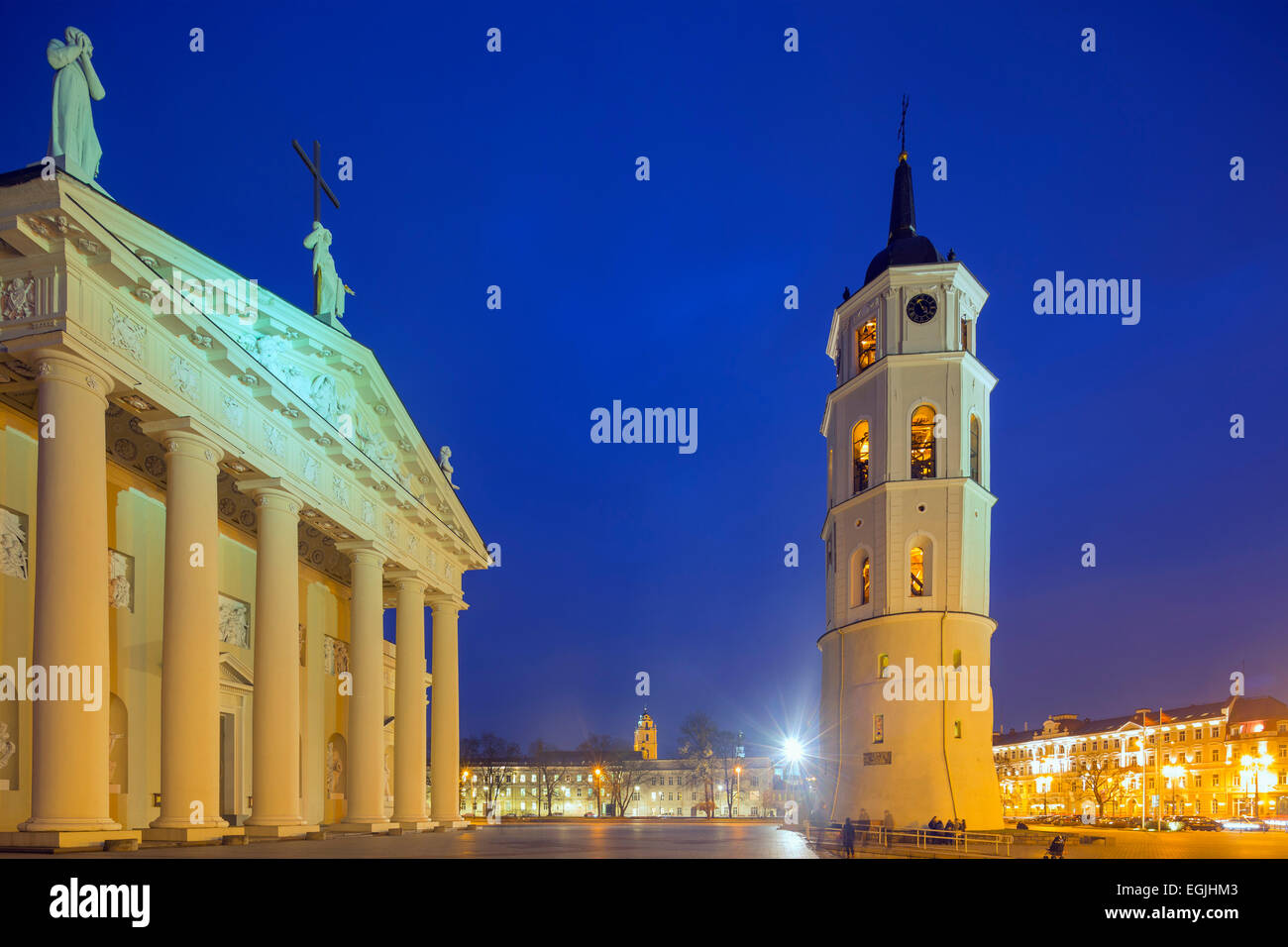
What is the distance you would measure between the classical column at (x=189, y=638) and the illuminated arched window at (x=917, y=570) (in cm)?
2478

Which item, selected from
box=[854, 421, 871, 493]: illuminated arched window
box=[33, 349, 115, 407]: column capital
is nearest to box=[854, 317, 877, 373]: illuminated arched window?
box=[854, 421, 871, 493]: illuminated arched window

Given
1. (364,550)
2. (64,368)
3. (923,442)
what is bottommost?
(364,550)

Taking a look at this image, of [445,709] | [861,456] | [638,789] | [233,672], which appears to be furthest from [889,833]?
[638,789]

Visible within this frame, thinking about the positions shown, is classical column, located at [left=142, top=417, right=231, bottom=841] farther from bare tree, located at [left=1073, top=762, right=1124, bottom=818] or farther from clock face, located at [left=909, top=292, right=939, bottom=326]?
bare tree, located at [left=1073, top=762, right=1124, bottom=818]

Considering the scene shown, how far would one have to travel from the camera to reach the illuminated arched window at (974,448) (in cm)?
3928

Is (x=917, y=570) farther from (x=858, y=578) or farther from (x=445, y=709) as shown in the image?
(x=445, y=709)

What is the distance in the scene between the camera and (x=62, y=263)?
643 inches

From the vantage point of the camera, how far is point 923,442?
127 feet

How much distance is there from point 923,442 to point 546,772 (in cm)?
13404

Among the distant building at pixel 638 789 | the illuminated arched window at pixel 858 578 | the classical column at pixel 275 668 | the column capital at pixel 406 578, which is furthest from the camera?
the distant building at pixel 638 789

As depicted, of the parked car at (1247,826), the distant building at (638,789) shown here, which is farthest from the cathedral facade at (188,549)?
the distant building at (638,789)

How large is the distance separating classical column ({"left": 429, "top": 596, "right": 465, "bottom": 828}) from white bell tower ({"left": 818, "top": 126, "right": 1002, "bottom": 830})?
1361cm

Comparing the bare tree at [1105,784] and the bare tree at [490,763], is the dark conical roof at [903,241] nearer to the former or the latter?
the bare tree at [1105,784]
